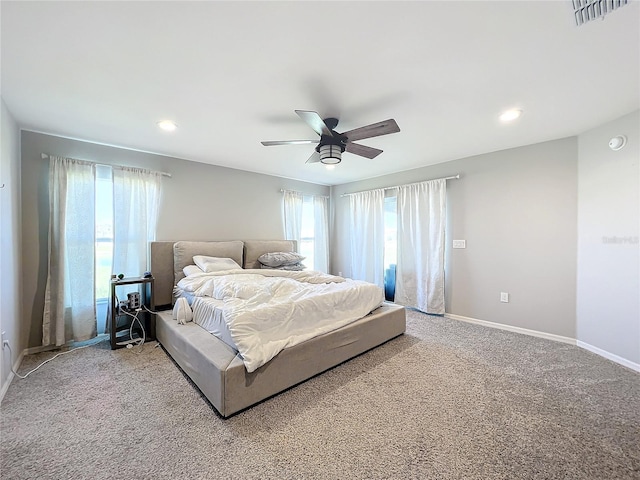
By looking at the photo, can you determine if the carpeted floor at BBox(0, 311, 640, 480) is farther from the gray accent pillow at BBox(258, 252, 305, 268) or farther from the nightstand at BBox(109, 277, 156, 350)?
the gray accent pillow at BBox(258, 252, 305, 268)

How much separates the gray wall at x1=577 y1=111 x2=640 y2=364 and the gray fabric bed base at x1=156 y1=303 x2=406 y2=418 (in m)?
2.18

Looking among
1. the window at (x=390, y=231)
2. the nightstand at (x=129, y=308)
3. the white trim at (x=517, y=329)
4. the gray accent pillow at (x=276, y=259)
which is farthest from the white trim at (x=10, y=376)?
the white trim at (x=517, y=329)

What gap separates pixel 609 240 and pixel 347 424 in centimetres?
316

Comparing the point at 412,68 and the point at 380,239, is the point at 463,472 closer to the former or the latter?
the point at 412,68

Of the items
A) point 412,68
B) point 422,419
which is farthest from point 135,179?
point 422,419

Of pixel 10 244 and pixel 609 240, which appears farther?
pixel 609 240

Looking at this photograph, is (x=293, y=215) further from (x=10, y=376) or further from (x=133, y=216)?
(x=10, y=376)

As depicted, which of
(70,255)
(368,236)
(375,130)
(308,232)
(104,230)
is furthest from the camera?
(308,232)

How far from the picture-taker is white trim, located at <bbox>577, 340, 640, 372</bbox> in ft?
7.96


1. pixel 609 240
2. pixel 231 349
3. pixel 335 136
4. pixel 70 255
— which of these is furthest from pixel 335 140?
pixel 70 255

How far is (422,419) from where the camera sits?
1.78 metres

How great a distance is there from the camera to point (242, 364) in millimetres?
1841

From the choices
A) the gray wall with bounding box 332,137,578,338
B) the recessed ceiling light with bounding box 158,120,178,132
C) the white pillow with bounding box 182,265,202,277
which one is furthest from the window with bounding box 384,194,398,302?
the recessed ceiling light with bounding box 158,120,178,132

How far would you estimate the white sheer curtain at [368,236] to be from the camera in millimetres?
4836
